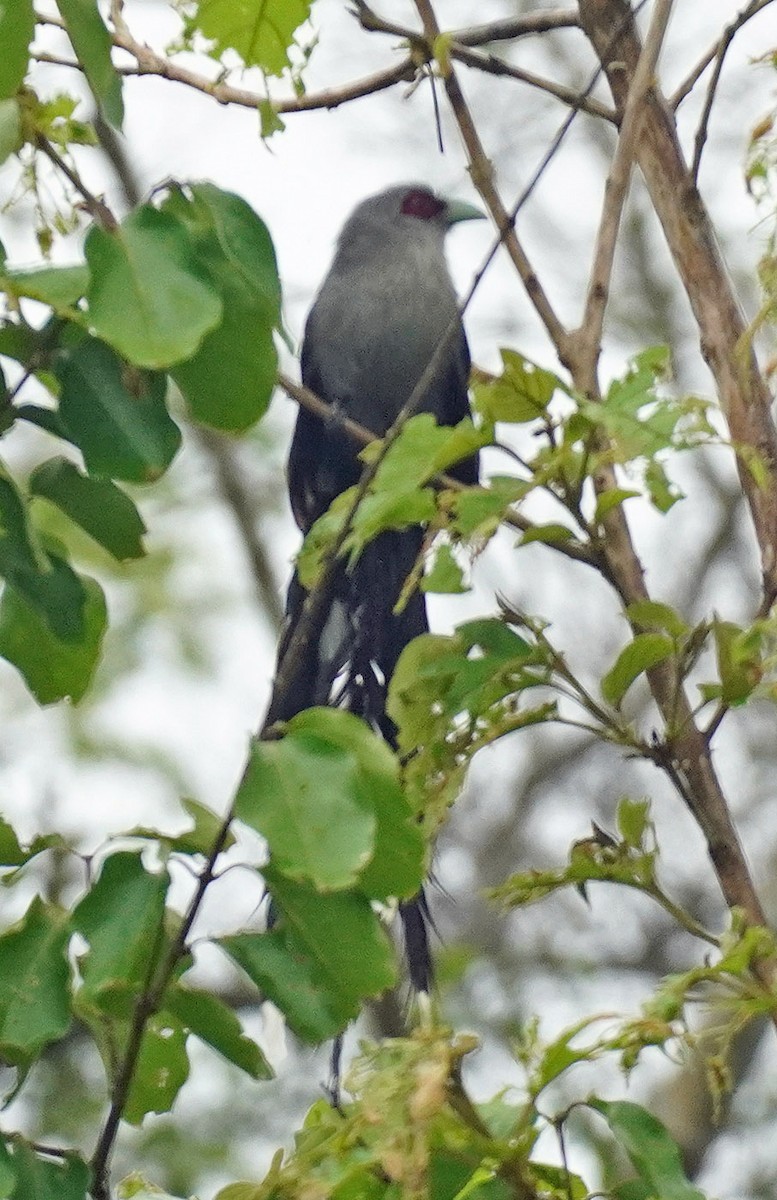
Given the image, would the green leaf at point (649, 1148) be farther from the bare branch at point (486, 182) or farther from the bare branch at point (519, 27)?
the bare branch at point (519, 27)

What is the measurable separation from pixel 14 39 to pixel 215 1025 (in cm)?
70

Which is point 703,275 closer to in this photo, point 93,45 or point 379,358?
point 93,45

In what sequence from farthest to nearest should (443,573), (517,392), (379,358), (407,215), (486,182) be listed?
1. (407,215)
2. (379,358)
3. (486,182)
4. (443,573)
5. (517,392)

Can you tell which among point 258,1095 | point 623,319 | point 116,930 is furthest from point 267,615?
point 116,930

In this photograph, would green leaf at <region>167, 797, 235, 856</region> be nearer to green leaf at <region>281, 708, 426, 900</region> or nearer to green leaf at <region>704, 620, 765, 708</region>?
green leaf at <region>281, 708, 426, 900</region>

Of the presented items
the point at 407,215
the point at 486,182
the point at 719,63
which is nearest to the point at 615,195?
the point at 486,182

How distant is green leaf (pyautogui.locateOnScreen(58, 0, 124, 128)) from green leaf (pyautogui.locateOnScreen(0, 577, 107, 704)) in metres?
0.34

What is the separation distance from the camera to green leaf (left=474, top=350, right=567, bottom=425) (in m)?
1.29

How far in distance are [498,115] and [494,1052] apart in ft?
12.4

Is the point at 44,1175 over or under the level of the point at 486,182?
under

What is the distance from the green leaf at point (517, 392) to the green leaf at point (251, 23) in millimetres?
321

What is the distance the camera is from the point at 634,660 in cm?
143

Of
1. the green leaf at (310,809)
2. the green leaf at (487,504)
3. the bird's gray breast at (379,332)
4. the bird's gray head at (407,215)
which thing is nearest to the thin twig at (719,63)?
the green leaf at (487,504)

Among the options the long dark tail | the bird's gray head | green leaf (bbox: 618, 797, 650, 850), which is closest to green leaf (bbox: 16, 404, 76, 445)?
green leaf (bbox: 618, 797, 650, 850)
